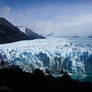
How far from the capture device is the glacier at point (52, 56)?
36.3 meters

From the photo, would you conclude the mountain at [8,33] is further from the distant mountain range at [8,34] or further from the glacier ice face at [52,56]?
the glacier ice face at [52,56]

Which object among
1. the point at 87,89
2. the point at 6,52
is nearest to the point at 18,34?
the point at 6,52

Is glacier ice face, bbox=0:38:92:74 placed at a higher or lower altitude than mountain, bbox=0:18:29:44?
lower

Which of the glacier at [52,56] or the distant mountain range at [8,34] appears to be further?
the distant mountain range at [8,34]

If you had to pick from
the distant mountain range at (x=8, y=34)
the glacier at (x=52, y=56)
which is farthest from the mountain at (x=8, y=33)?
the glacier at (x=52, y=56)

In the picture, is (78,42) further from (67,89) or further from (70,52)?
(67,89)

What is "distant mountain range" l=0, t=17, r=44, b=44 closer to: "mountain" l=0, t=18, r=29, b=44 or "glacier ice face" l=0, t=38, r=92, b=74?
"mountain" l=0, t=18, r=29, b=44

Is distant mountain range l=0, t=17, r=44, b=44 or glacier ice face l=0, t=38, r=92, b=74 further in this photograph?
distant mountain range l=0, t=17, r=44, b=44

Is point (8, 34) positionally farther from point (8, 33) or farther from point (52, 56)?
point (52, 56)

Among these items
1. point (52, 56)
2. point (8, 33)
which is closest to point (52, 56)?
point (52, 56)

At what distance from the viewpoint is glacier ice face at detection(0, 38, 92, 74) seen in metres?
36.3

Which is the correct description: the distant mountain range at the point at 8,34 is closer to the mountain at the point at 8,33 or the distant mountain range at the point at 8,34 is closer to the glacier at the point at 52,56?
the mountain at the point at 8,33

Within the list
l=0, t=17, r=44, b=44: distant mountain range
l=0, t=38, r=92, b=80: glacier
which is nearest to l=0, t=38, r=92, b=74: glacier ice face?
l=0, t=38, r=92, b=80: glacier

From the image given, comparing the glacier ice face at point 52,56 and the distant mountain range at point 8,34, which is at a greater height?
the distant mountain range at point 8,34
